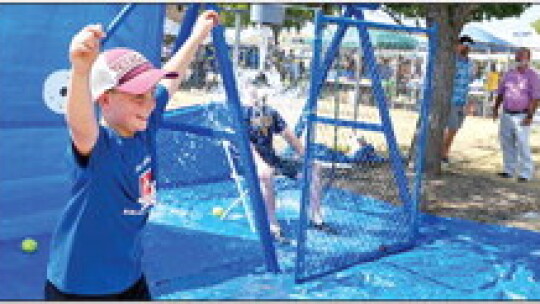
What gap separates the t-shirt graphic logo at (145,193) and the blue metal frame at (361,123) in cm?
222

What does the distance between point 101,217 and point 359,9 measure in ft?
11.5

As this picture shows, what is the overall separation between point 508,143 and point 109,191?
8351 millimetres

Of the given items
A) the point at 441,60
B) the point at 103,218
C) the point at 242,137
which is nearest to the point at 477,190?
the point at 441,60

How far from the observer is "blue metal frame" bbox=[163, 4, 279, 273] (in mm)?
4758

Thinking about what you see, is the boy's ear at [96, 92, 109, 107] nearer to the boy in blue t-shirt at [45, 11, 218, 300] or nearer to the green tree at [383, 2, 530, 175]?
the boy in blue t-shirt at [45, 11, 218, 300]

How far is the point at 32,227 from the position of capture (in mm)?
5367

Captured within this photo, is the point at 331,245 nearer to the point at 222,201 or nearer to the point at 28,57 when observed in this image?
the point at 222,201

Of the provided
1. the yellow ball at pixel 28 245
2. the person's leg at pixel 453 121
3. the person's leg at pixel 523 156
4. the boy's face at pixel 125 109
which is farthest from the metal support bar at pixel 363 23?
the person's leg at pixel 453 121

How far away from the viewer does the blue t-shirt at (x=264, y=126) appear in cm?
585

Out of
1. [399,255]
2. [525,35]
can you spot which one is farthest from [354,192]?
[525,35]

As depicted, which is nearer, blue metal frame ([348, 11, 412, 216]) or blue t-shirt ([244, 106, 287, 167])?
blue metal frame ([348, 11, 412, 216])

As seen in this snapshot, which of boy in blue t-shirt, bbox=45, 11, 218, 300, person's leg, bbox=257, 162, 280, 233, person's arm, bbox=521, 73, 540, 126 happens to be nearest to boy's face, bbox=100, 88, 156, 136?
boy in blue t-shirt, bbox=45, 11, 218, 300

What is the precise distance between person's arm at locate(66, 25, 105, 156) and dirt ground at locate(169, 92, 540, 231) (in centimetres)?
388

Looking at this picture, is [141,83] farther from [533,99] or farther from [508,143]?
[508,143]
